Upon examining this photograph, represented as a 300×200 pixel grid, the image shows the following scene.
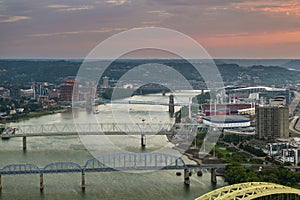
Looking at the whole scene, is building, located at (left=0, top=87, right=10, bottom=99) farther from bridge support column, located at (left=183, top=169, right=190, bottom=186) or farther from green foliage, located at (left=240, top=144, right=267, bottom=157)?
bridge support column, located at (left=183, top=169, right=190, bottom=186)

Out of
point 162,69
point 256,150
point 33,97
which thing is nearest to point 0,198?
point 256,150

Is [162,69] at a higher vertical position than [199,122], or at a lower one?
higher

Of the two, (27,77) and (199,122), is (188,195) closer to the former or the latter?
(199,122)

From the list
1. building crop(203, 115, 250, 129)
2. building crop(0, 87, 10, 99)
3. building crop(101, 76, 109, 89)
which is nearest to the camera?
building crop(203, 115, 250, 129)

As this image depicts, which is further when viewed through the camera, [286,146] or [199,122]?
[199,122]

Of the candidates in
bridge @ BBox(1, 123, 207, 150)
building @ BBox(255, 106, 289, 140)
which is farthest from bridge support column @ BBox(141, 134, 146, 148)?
building @ BBox(255, 106, 289, 140)

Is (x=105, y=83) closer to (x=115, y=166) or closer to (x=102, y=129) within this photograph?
(x=102, y=129)

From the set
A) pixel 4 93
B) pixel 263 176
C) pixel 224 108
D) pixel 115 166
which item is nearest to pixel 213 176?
pixel 263 176
